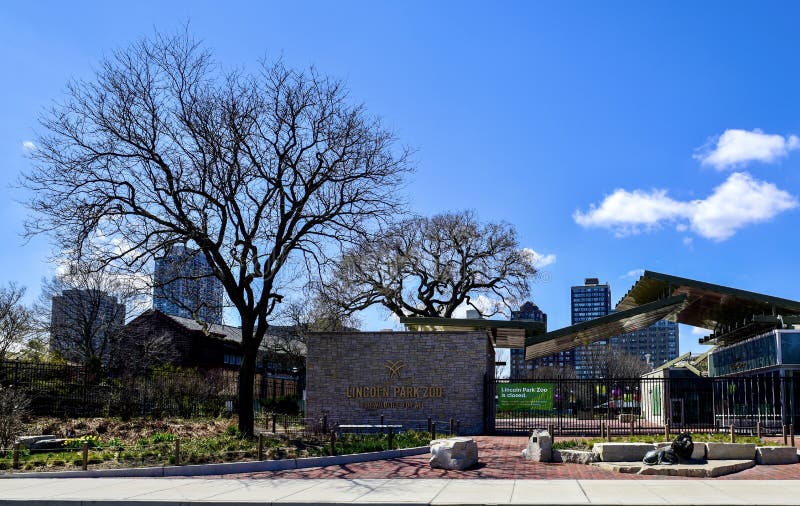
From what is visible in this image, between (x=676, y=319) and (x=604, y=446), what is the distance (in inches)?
963

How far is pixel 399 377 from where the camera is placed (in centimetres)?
3075

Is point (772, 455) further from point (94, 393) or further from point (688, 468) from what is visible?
point (94, 393)

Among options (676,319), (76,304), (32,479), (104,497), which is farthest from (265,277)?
(76,304)

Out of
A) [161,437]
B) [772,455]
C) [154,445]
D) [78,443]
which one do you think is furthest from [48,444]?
[772,455]

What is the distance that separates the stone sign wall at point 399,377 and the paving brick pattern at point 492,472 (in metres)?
10.3

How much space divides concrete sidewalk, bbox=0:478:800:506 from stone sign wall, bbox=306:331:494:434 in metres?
14.3

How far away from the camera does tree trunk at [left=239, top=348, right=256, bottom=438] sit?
79.4 feet

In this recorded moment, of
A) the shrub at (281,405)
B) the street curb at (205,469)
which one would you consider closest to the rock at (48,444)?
the street curb at (205,469)

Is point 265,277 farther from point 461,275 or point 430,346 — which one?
point 461,275

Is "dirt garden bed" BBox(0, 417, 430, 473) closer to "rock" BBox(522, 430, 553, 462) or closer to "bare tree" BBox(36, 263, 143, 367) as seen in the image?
"rock" BBox(522, 430, 553, 462)

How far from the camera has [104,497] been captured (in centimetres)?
1420

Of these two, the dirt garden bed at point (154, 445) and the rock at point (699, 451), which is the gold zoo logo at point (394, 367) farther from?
the rock at point (699, 451)

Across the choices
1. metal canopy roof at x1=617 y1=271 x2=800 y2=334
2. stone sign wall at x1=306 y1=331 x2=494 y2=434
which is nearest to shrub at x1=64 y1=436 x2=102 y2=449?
stone sign wall at x1=306 y1=331 x2=494 y2=434

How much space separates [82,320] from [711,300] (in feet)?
145
